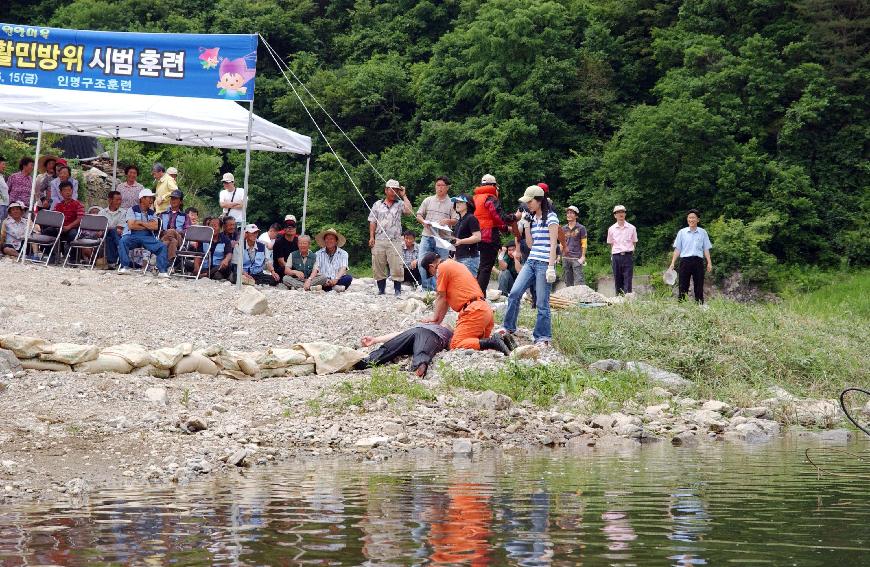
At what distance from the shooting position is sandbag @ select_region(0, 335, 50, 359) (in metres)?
11.5

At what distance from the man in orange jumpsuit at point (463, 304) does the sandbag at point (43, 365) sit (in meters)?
3.86

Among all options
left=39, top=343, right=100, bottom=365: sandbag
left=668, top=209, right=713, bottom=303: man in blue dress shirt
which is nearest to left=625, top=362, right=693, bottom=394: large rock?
left=668, top=209, right=713, bottom=303: man in blue dress shirt

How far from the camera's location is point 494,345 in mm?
13094

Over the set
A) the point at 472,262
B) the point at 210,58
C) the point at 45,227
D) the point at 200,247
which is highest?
the point at 210,58

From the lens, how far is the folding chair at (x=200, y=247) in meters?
18.1

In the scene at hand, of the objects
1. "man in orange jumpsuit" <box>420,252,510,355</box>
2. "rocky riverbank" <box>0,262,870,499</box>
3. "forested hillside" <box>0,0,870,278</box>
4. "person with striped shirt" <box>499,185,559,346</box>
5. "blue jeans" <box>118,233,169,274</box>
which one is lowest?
"rocky riverbank" <box>0,262,870,499</box>

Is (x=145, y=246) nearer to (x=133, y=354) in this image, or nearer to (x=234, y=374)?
(x=234, y=374)

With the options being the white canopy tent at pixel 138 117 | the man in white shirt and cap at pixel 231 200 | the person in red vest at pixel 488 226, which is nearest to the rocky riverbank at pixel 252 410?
the person in red vest at pixel 488 226

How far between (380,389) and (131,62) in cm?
878

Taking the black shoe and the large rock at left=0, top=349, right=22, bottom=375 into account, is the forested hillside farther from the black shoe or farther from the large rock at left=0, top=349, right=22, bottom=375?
the large rock at left=0, top=349, right=22, bottom=375

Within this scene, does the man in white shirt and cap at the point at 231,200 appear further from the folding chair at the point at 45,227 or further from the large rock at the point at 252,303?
the large rock at the point at 252,303

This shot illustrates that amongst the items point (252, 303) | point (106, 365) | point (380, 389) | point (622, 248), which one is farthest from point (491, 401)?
point (622, 248)

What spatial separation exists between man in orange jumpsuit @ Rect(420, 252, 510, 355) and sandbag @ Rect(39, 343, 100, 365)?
357 centimetres

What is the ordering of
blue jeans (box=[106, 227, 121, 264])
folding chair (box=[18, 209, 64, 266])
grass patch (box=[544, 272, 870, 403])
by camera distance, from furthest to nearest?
blue jeans (box=[106, 227, 121, 264])
folding chair (box=[18, 209, 64, 266])
grass patch (box=[544, 272, 870, 403])
